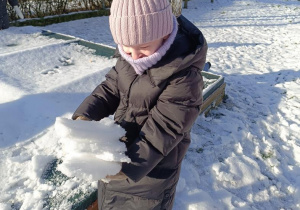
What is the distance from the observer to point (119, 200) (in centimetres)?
157

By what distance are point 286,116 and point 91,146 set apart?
3690 millimetres

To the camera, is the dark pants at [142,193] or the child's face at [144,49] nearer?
the child's face at [144,49]

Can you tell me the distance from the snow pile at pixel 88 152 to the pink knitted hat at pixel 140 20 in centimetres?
42

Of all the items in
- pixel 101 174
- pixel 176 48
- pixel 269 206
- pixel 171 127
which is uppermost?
pixel 176 48

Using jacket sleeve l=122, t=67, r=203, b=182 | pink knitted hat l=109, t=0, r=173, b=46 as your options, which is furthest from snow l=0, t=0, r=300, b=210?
pink knitted hat l=109, t=0, r=173, b=46

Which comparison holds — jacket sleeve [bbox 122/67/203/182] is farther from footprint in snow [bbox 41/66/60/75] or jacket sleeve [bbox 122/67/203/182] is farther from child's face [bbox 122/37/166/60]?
footprint in snow [bbox 41/66/60/75]

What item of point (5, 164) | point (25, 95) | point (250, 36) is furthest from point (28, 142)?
point (250, 36)

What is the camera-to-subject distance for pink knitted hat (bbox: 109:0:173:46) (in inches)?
44.9

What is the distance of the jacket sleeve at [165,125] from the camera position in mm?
1122

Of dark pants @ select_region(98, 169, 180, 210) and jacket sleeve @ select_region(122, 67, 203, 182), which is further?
dark pants @ select_region(98, 169, 180, 210)

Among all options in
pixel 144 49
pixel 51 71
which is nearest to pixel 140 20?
pixel 144 49

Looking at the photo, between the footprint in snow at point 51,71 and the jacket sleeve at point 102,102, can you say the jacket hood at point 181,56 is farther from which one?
the footprint in snow at point 51,71

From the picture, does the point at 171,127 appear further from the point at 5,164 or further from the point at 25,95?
the point at 25,95

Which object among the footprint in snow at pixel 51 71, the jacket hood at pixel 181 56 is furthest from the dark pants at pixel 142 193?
the footprint in snow at pixel 51 71
